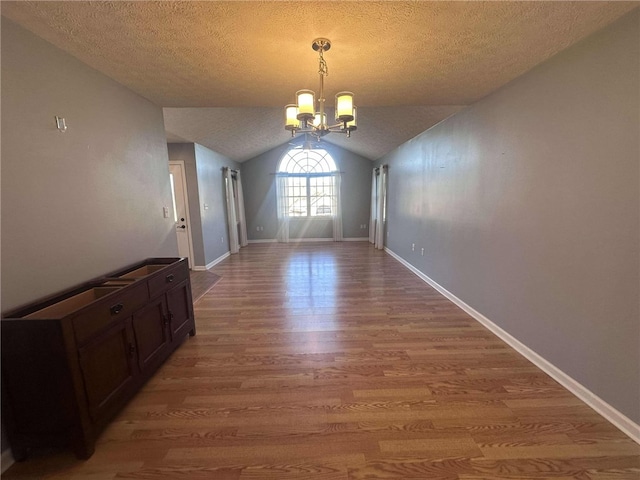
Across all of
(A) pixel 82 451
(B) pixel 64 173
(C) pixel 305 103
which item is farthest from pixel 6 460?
(C) pixel 305 103

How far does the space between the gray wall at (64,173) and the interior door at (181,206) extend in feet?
8.12

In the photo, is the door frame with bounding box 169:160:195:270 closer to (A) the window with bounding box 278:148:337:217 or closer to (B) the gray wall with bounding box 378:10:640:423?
(A) the window with bounding box 278:148:337:217

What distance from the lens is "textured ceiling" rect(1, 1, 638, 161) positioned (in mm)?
1370

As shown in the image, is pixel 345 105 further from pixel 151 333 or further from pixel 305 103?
pixel 151 333

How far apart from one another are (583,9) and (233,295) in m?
3.98

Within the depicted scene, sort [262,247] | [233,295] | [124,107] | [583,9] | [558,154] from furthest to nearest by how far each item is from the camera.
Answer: [262,247]
[233,295]
[124,107]
[558,154]
[583,9]

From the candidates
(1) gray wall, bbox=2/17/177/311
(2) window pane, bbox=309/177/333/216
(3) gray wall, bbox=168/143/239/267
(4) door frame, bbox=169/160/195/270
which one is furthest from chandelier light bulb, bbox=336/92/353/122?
(2) window pane, bbox=309/177/333/216

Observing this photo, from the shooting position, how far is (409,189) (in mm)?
4863

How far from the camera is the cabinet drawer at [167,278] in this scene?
198 cm

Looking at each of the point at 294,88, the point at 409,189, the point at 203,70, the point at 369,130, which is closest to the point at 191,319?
the point at 203,70

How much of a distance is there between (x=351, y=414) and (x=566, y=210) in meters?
1.93

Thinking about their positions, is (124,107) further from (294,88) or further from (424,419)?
(424,419)

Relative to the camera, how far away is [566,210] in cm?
175

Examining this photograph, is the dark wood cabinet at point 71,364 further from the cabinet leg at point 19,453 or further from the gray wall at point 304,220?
the gray wall at point 304,220
